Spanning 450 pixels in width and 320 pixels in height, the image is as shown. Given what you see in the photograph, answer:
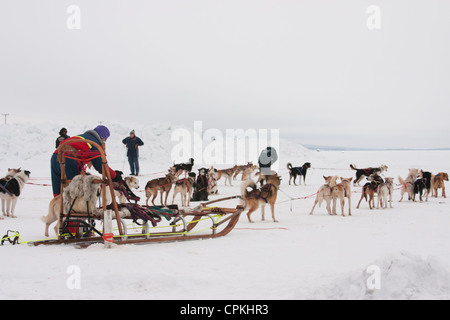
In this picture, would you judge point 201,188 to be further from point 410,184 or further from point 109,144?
point 109,144

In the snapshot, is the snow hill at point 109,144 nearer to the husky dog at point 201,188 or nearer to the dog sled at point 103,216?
the husky dog at point 201,188

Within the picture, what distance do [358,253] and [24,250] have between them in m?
3.63

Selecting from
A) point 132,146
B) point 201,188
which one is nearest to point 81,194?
→ point 201,188

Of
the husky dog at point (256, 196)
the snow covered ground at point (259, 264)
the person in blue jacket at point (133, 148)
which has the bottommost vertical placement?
the snow covered ground at point (259, 264)

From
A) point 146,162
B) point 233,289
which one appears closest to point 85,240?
point 233,289

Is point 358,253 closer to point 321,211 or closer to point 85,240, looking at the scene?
point 85,240

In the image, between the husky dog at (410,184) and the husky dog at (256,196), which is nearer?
the husky dog at (256,196)

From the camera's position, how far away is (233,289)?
3.15 meters

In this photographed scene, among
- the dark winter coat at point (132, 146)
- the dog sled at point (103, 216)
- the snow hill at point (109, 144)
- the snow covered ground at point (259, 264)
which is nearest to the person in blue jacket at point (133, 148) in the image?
the dark winter coat at point (132, 146)

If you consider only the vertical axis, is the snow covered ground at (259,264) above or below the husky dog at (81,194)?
below

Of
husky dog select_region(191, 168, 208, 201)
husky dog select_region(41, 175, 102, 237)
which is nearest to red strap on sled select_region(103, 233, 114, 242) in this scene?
husky dog select_region(41, 175, 102, 237)

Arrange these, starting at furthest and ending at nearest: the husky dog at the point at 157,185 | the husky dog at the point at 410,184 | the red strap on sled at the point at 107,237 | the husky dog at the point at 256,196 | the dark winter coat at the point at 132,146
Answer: the dark winter coat at the point at 132,146 → the husky dog at the point at 410,184 → the husky dog at the point at 157,185 → the husky dog at the point at 256,196 → the red strap on sled at the point at 107,237

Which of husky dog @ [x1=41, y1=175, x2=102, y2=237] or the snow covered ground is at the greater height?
husky dog @ [x1=41, y1=175, x2=102, y2=237]

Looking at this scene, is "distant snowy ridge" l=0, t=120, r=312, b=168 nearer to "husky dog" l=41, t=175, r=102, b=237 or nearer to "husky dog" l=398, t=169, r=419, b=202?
"husky dog" l=398, t=169, r=419, b=202
